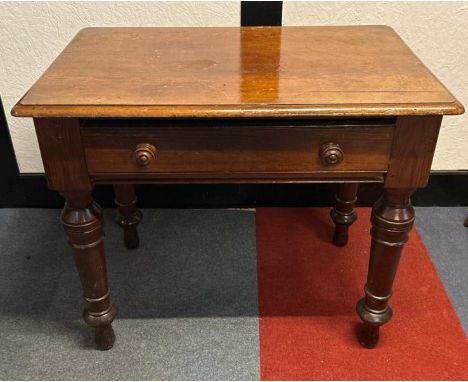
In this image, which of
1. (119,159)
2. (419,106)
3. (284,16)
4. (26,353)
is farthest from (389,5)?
(26,353)

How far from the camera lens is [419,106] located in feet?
3.19

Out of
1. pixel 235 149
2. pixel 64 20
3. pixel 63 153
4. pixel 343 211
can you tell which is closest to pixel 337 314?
pixel 343 211

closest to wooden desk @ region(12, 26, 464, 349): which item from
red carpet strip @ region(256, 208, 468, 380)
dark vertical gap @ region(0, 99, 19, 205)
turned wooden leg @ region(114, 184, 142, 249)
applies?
red carpet strip @ region(256, 208, 468, 380)

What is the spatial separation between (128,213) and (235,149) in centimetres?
69

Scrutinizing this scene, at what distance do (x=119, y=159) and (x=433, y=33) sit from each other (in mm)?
1088

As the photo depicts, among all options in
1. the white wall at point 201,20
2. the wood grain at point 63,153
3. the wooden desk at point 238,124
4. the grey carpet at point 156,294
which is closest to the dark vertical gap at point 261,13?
the white wall at point 201,20

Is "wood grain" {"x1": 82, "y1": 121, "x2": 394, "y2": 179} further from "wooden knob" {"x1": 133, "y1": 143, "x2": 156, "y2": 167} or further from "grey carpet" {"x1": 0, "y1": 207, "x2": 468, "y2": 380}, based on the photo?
"grey carpet" {"x1": 0, "y1": 207, "x2": 468, "y2": 380}

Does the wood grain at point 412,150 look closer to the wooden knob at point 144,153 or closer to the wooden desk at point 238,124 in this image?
the wooden desk at point 238,124

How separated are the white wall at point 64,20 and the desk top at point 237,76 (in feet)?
0.74

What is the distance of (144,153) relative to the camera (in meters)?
1.02

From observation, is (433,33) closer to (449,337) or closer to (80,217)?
(449,337)

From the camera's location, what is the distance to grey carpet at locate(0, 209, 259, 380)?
1.31 meters

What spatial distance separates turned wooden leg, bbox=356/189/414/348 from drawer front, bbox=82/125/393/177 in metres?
0.11

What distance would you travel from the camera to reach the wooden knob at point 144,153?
3.35 feet
